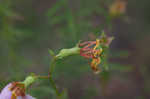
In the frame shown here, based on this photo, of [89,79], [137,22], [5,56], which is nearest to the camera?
[5,56]

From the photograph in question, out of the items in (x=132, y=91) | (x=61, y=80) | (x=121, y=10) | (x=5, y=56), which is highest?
(x=121, y=10)

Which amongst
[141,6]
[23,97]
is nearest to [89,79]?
[141,6]

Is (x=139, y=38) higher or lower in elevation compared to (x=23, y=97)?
lower

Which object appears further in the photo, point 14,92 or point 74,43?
point 74,43

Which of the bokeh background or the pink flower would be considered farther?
the bokeh background

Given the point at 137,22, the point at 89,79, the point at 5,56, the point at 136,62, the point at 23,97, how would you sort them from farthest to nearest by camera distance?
the point at 137,22 → the point at 136,62 → the point at 89,79 → the point at 5,56 → the point at 23,97

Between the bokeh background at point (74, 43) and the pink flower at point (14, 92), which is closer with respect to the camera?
the pink flower at point (14, 92)

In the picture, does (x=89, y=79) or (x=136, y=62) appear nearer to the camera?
(x=89, y=79)

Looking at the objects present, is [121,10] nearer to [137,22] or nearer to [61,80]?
[61,80]
